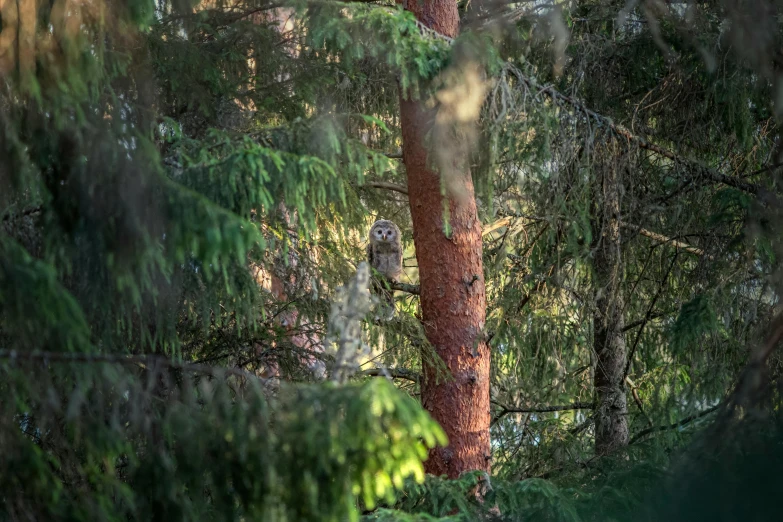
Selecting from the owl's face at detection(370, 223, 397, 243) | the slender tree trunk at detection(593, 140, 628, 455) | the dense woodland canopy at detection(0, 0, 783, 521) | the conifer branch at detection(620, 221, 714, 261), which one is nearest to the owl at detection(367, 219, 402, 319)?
the owl's face at detection(370, 223, 397, 243)

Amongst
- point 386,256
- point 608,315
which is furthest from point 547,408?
point 386,256

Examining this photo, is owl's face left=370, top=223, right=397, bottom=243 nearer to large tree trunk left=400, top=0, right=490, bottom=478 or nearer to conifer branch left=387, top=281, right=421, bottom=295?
conifer branch left=387, top=281, right=421, bottom=295

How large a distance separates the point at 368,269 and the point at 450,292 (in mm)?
2679

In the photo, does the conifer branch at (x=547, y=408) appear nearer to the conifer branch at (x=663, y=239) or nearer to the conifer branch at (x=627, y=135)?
the conifer branch at (x=663, y=239)

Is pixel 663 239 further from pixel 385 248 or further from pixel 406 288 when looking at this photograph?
pixel 385 248

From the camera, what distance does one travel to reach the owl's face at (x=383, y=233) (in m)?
8.09

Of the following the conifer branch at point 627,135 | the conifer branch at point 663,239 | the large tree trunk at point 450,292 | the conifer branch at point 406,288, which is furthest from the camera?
the conifer branch at point 406,288

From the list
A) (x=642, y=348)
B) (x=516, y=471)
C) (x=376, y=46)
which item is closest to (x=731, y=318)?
(x=642, y=348)

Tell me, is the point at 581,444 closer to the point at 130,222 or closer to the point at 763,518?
the point at 763,518

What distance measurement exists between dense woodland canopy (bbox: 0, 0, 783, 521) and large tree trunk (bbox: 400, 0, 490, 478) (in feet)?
0.08

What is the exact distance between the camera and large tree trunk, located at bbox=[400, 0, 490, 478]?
20.4ft

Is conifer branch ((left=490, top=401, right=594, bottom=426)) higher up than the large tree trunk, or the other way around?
the large tree trunk

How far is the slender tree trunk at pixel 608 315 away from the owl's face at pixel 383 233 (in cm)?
203

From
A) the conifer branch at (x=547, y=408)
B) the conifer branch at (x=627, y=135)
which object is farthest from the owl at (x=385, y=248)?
the conifer branch at (x=627, y=135)
